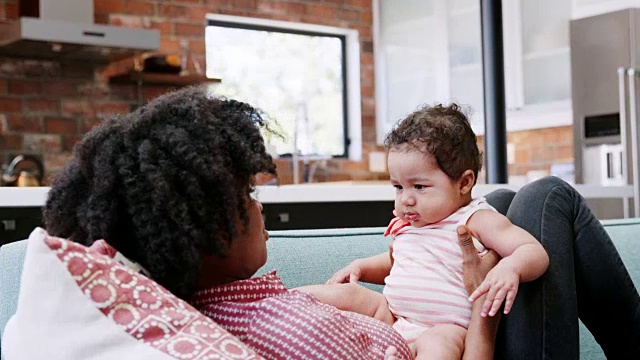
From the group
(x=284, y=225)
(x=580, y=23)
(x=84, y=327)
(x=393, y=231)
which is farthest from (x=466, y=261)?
(x=580, y=23)

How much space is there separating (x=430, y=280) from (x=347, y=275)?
0.16 metres

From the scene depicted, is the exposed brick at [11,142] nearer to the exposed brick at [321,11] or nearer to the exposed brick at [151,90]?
the exposed brick at [151,90]

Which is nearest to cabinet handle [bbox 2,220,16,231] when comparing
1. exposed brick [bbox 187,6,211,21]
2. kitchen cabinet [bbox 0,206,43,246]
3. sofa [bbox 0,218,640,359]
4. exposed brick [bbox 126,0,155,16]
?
kitchen cabinet [bbox 0,206,43,246]

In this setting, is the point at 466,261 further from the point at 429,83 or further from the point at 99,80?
the point at 429,83

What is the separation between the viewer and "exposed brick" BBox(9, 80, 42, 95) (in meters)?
4.86

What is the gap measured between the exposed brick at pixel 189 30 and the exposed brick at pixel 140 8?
0.19 m

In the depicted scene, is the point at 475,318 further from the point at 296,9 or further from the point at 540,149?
the point at 296,9

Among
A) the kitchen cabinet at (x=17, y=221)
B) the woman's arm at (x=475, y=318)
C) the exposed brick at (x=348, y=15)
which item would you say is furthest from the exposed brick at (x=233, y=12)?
the woman's arm at (x=475, y=318)

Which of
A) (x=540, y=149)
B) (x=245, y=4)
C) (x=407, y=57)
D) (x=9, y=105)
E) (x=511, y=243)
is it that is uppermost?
(x=245, y=4)

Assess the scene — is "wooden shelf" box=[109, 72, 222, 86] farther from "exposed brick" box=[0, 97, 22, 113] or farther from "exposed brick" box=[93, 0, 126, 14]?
"exposed brick" box=[0, 97, 22, 113]

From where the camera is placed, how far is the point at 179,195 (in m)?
0.87

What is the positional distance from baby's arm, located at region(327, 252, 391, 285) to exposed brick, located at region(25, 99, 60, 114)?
12.4 ft

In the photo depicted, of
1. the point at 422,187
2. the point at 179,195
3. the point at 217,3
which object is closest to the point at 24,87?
the point at 217,3

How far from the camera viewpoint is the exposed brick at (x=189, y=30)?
17.9 feet
